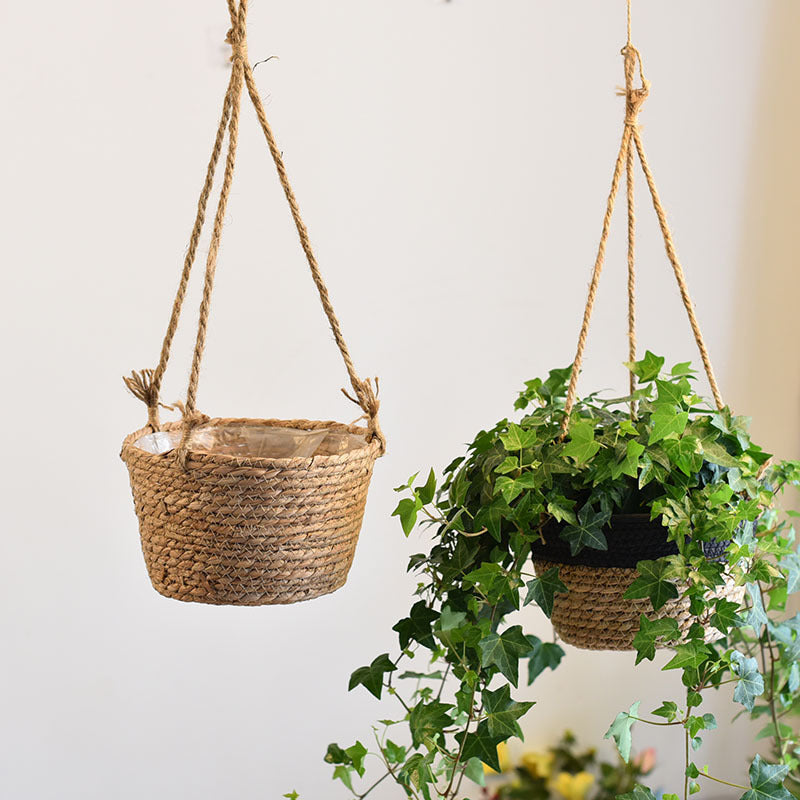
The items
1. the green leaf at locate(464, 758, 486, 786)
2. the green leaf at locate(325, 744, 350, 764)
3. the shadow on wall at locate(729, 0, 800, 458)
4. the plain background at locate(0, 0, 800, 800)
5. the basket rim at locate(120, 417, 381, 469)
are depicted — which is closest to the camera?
the basket rim at locate(120, 417, 381, 469)

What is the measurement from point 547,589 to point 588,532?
81mm

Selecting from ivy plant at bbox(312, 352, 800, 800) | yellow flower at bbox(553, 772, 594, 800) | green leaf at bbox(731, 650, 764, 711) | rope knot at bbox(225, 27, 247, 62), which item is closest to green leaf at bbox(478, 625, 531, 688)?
ivy plant at bbox(312, 352, 800, 800)

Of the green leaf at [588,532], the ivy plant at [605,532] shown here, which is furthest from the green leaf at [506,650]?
the green leaf at [588,532]

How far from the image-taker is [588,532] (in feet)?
3.18

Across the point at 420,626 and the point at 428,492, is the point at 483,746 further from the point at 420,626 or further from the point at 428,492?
the point at 428,492

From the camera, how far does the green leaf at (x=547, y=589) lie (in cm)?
99

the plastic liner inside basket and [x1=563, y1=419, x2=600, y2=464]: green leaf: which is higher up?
[x1=563, y1=419, x2=600, y2=464]: green leaf

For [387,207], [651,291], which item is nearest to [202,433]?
[387,207]

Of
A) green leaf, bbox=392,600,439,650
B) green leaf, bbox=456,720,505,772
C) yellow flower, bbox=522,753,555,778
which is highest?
green leaf, bbox=392,600,439,650

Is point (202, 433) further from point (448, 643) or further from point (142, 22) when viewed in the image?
point (142, 22)

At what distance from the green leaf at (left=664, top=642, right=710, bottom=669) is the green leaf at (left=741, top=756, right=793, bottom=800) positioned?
0.47ft

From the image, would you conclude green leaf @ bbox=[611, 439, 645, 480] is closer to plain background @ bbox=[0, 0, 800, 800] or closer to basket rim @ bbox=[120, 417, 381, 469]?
basket rim @ bbox=[120, 417, 381, 469]

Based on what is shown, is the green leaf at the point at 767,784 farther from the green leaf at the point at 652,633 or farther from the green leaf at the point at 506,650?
the green leaf at the point at 506,650

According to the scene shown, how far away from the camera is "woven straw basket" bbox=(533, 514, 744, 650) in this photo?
3.29ft
